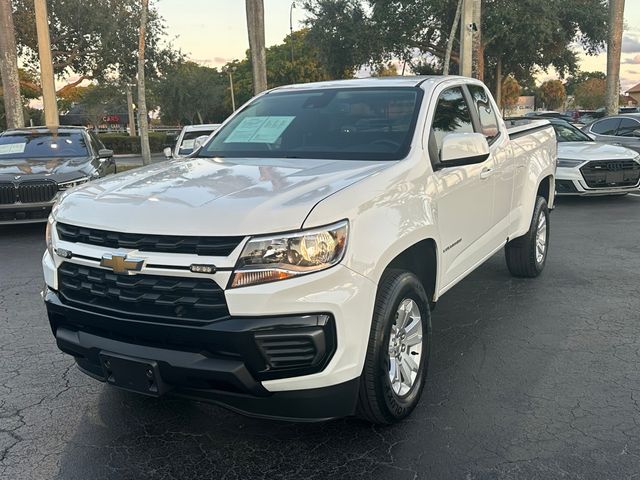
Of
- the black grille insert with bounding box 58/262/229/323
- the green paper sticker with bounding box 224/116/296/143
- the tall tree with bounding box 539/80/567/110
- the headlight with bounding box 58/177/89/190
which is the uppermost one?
the tall tree with bounding box 539/80/567/110

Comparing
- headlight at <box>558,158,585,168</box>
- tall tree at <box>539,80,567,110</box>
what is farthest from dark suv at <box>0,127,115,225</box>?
tall tree at <box>539,80,567,110</box>

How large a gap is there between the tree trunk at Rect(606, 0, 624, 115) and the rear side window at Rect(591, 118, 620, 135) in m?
7.75

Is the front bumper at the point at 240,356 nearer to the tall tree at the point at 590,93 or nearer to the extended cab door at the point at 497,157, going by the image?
the extended cab door at the point at 497,157

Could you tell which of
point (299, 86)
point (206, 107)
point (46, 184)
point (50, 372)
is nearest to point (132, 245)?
point (50, 372)

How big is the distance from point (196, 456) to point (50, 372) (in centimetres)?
162

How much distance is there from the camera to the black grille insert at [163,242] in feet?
8.99

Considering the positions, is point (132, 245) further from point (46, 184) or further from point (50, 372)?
point (46, 184)

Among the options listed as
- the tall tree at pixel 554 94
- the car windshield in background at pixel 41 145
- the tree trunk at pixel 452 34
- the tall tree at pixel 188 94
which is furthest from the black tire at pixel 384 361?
the tall tree at pixel 554 94

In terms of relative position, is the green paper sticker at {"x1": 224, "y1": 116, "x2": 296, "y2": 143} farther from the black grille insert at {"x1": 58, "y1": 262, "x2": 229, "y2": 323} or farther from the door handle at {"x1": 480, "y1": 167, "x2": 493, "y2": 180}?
the black grille insert at {"x1": 58, "y1": 262, "x2": 229, "y2": 323}

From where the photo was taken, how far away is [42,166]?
9.27 meters

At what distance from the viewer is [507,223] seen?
535 centimetres

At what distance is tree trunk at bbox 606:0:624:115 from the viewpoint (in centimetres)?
2120

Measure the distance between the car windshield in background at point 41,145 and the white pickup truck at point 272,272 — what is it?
696 cm

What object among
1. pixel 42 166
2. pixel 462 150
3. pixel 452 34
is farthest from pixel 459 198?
pixel 452 34
